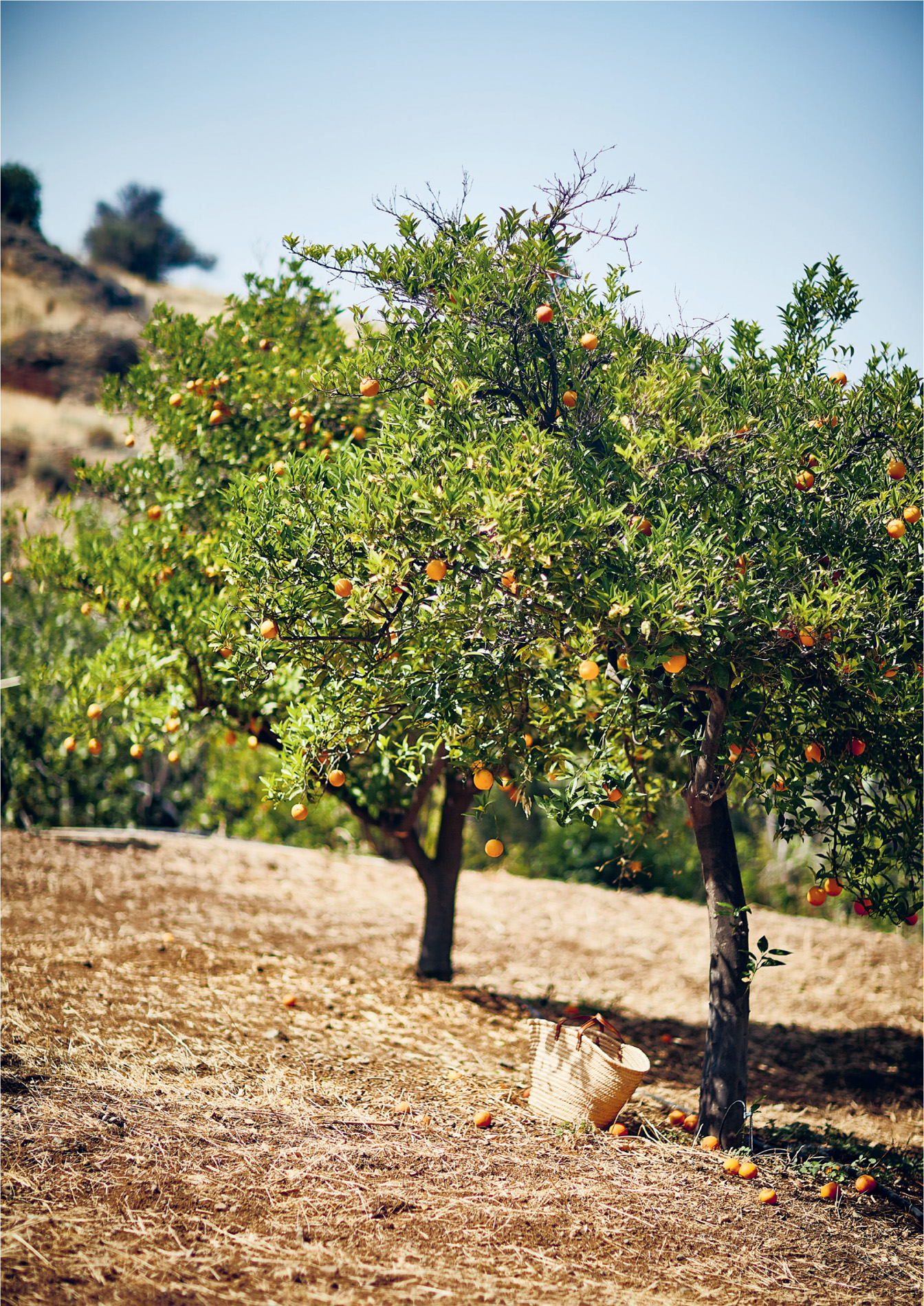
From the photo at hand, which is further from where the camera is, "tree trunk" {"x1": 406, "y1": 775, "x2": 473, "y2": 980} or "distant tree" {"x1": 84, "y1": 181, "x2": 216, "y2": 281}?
"distant tree" {"x1": 84, "y1": 181, "x2": 216, "y2": 281}

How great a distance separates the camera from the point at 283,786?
377cm

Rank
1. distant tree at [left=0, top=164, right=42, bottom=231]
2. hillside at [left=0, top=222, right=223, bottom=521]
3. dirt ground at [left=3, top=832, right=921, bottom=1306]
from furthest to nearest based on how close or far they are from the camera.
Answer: hillside at [left=0, top=222, right=223, bottom=521] < distant tree at [left=0, top=164, right=42, bottom=231] < dirt ground at [left=3, top=832, right=921, bottom=1306]

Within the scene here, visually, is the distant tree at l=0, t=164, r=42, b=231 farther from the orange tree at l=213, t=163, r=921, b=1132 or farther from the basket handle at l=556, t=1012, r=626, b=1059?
the basket handle at l=556, t=1012, r=626, b=1059

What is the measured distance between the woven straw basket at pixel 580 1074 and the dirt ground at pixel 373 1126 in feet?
0.42

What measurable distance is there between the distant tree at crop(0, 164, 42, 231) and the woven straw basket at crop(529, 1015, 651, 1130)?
33380 millimetres

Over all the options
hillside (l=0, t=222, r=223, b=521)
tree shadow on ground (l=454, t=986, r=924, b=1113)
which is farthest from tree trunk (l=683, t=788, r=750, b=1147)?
hillside (l=0, t=222, r=223, b=521)

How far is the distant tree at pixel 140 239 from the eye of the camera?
42406mm

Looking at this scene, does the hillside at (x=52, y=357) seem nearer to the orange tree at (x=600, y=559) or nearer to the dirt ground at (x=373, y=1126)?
the dirt ground at (x=373, y=1126)

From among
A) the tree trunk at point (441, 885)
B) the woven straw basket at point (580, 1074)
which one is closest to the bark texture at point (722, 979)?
the woven straw basket at point (580, 1074)

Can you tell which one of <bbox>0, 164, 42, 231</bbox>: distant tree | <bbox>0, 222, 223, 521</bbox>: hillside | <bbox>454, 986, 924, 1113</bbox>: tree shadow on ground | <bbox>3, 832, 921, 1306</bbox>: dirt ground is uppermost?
<bbox>0, 164, 42, 231</bbox>: distant tree

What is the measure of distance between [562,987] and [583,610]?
5.10 metres

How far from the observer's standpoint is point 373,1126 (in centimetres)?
378

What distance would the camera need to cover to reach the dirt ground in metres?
2.75

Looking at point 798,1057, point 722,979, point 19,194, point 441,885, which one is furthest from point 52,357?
point 722,979
